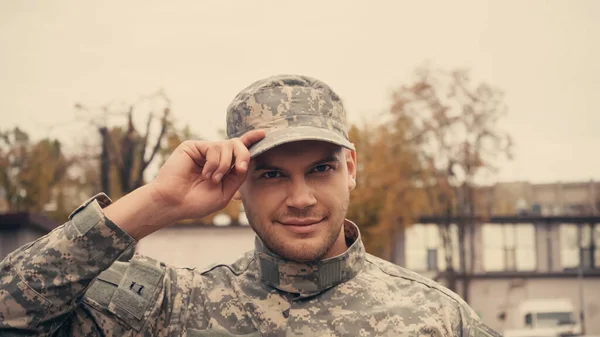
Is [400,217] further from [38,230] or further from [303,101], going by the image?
[303,101]

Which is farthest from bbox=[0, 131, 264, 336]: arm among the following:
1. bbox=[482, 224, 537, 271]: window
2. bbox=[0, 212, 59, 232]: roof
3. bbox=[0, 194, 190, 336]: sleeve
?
bbox=[482, 224, 537, 271]: window

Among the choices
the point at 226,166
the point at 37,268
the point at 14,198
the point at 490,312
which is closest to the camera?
the point at 37,268

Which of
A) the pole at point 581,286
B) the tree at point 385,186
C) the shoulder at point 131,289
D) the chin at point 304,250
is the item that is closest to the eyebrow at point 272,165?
the chin at point 304,250

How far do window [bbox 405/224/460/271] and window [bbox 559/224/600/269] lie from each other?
20.2 ft

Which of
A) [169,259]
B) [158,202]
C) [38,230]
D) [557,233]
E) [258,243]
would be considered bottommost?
[557,233]

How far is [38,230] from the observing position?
2172 cm

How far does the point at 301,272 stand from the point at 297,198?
364 mm

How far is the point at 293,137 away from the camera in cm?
289

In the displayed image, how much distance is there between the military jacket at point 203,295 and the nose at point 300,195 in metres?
0.29

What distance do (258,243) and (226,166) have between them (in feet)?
1.77

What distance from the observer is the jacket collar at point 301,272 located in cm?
304

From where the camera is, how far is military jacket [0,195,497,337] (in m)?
2.58

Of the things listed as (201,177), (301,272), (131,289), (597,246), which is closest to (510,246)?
(597,246)

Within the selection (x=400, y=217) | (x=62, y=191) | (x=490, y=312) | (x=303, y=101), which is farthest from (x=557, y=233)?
(x=303, y=101)
